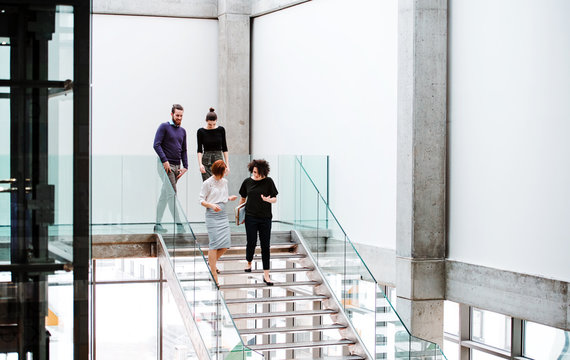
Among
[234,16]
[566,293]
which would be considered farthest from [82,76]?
[234,16]

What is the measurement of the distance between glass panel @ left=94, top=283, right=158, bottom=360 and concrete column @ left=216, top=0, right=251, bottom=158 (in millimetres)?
4860

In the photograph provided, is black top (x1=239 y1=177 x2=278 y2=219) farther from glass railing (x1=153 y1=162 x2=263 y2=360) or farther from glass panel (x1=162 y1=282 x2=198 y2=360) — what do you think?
glass panel (x1=162 y1=282 x2=198 y2=360)

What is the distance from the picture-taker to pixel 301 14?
680 inches

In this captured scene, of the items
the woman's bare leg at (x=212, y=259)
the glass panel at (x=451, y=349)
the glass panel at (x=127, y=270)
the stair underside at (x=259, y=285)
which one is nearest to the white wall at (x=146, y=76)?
the glass panel at (x=127, y=270)

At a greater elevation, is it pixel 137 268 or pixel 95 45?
pixel 95 45

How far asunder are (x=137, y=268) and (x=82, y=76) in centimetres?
1710

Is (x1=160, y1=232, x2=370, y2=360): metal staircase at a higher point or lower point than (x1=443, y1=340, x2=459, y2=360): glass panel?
higher

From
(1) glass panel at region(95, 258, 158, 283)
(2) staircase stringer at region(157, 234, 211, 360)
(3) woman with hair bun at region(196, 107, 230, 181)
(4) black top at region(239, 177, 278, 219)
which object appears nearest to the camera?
(2) staircase stringer at region(157, 234, 211, 360)

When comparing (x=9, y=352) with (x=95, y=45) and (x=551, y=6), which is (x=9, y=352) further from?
(x=95, y=45)

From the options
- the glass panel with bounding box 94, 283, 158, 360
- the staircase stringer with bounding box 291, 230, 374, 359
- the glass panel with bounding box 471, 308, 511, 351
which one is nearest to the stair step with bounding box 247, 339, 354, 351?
the staircase stringer with bounding box 291, 230, 374, 359

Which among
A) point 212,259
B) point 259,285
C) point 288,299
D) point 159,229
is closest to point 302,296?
point 288,299

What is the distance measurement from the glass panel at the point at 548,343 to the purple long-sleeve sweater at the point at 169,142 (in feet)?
22.3

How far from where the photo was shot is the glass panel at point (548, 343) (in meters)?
12.2

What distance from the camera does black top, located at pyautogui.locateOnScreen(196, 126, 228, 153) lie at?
12578 mm
